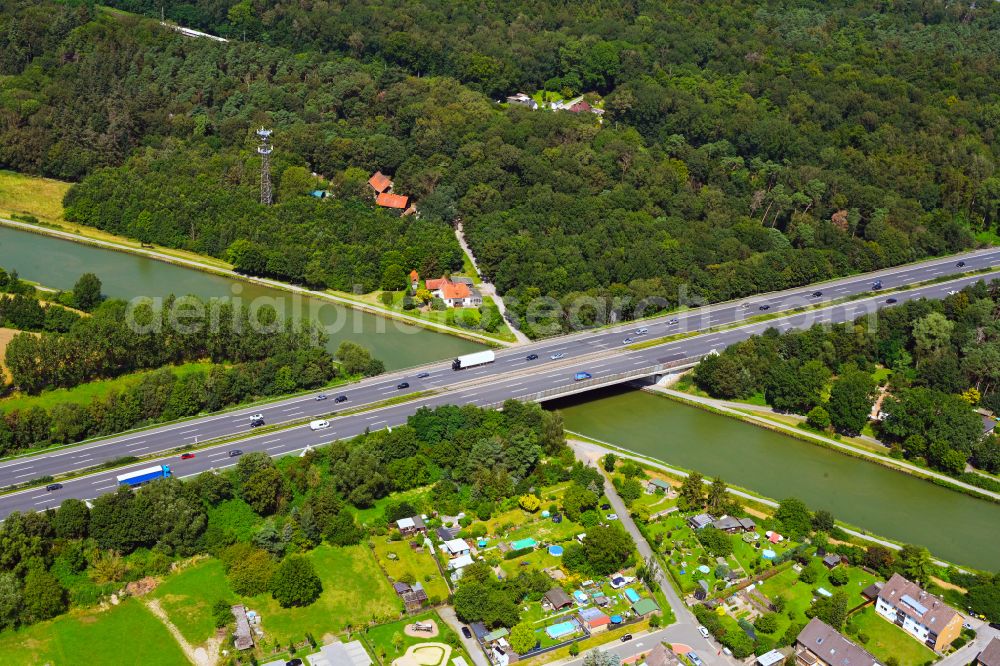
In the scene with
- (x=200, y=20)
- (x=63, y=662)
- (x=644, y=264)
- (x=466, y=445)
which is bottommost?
(x=63, y=662)

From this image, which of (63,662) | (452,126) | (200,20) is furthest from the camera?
(200,20)

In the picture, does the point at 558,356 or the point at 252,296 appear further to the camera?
the point at 252,296

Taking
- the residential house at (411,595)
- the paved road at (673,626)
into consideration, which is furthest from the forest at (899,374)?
the residential house at (411,595)

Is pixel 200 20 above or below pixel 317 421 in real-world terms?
above

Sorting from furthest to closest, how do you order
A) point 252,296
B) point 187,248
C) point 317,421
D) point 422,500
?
1. point 187,248
2. point 252,296
3. point 317,421
4. point 422,500

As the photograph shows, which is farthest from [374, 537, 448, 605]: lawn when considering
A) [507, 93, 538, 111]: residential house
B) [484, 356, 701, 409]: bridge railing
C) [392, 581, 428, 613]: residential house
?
[507, 93, 538, 111]: residential house

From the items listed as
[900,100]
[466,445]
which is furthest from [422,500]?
[900,100]

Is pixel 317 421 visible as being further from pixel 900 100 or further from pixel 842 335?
pixel 900 100

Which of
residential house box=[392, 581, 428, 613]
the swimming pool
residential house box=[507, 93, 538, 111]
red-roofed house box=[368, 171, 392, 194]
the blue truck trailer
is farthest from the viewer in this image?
residential house box=[507, 93, 538, 111]

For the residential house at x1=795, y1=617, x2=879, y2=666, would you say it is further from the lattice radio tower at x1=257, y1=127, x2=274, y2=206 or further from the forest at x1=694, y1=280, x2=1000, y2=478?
the lattice radio tower at x1=257, y1=127, x2=274, y2=206
